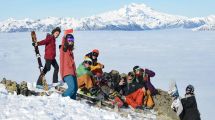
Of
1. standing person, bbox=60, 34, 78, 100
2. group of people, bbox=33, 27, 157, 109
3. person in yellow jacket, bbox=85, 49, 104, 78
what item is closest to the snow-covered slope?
standing person, bbox=60, 34, 78, 100

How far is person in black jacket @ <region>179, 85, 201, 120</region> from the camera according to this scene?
973cm

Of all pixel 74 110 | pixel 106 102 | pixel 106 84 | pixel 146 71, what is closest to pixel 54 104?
pixel 74 110

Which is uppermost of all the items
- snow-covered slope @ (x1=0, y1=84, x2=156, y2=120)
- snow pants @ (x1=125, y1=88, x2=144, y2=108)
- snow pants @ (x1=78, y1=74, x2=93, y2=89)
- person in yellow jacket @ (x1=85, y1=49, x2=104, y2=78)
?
person in yellow jacket @ (x1=85, y1=49, x2=104, y2=78)

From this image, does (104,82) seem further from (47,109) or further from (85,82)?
(47,109)

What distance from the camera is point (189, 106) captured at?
976 centimetres

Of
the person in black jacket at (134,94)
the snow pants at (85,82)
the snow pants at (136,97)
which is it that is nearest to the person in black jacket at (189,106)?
the person in black jacket at (134,94)

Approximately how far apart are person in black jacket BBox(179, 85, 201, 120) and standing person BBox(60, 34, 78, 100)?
10.0 ft

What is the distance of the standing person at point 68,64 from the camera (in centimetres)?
1128

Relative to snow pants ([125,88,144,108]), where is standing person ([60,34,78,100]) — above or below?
above

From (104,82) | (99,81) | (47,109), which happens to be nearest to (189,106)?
(47,109)

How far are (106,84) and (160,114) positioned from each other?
2133mm

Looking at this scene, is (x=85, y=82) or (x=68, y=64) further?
(x=85, y=82)

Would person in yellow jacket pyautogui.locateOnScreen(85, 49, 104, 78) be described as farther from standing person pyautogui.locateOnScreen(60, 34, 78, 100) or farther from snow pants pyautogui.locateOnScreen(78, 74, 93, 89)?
standing person pyautogui.locateOnScreen(60, 34, 78, 100)

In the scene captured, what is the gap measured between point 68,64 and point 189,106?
342 cm
